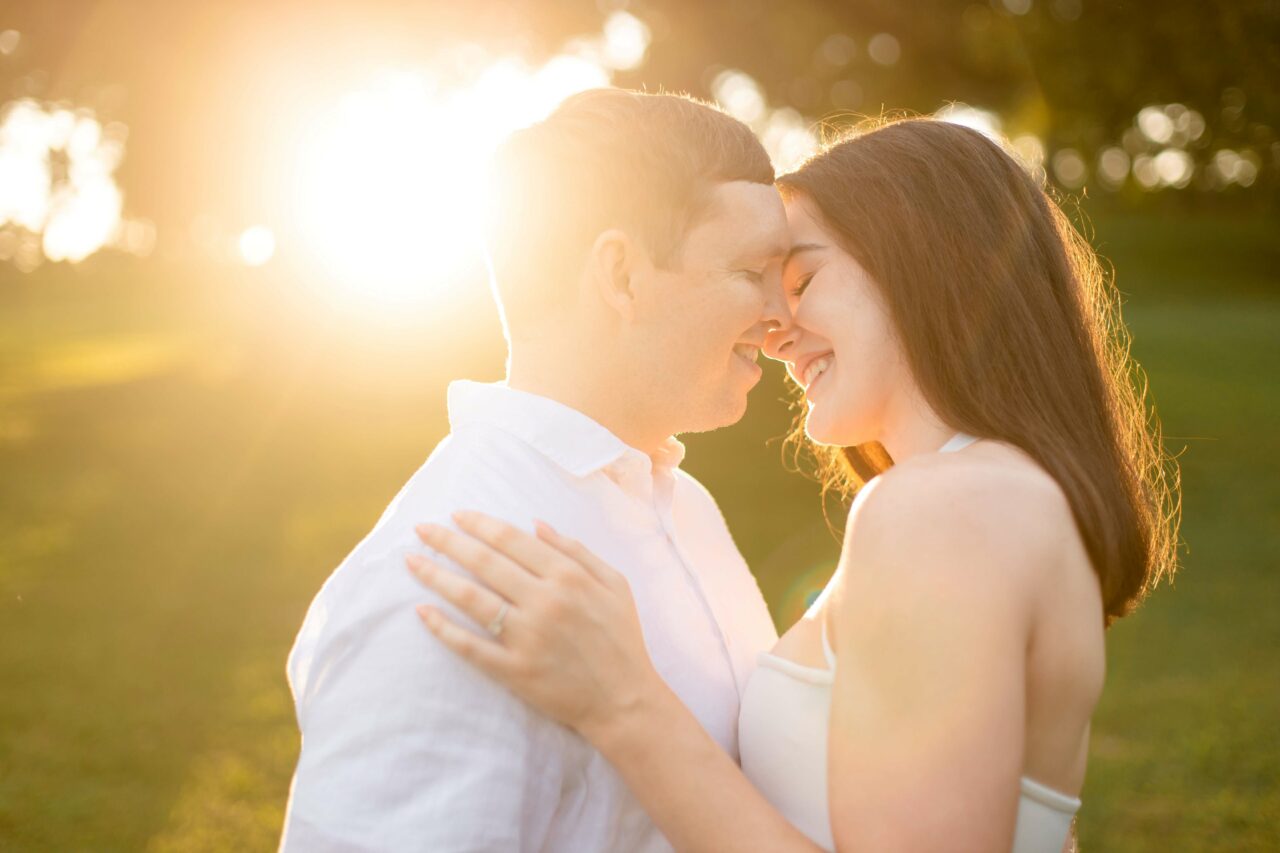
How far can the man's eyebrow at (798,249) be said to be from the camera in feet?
9.76

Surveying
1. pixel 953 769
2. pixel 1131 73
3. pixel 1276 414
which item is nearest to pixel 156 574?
pixel 953 769

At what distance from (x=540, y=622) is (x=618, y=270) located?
947 millimetres

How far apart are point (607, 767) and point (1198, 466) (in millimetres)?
14994

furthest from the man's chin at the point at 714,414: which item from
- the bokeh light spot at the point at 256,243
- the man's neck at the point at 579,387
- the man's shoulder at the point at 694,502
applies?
the bokeh light spot at the point at 256,243

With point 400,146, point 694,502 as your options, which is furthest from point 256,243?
point 694,502

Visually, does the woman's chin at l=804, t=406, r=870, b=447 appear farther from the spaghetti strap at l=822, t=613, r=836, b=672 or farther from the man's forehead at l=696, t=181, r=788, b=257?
the spaghetti strap at l=822, t=613, r=836, b=672

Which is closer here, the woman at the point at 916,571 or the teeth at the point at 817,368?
the woman at the point at 916,571

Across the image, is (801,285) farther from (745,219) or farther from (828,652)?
(828,652)

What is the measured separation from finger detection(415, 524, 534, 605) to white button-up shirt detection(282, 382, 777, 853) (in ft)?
0.25

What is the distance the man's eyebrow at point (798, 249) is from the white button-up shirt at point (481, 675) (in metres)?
0.69

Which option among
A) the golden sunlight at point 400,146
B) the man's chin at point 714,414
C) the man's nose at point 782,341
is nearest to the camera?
the man's chin at point 714,414

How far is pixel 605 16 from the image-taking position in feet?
43.9

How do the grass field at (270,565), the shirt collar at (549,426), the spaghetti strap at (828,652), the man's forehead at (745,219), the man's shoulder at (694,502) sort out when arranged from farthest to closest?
the grass field at (270,565), the man's shoulder at (694,502), the man's forehead at (745,219), the shirt collar at (549,426), the spaghetti strap at (828,652)

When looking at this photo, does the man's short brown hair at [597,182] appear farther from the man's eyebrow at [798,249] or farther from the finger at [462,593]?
the finger at [462,593]
